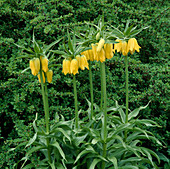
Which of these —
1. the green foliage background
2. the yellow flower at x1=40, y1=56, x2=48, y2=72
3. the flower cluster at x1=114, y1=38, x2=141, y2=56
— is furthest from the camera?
the green foliage background

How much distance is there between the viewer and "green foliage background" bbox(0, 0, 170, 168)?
3.34 meters

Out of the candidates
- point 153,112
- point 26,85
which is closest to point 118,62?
point 153,112

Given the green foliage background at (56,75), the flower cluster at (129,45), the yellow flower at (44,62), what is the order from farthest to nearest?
the green foliage background at (56,75)
the flower cluster at (129,45)
the yellow flower at (44,62)

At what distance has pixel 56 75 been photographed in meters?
3.57

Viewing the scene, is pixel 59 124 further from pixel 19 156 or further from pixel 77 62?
pixel 19 156

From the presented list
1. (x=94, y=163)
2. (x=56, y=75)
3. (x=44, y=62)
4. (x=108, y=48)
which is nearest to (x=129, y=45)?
(x=108, y=48)

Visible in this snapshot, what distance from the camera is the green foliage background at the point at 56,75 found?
334 cm

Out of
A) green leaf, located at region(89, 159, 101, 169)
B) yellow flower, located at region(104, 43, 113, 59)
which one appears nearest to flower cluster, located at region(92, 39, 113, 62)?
yellow flower, located at region(104, 43, 113, 59)

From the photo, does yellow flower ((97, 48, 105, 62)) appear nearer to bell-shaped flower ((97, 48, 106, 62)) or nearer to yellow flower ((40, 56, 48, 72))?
bell-shaped flower ((97, 48, 106, 62))

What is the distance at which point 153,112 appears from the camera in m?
3.98

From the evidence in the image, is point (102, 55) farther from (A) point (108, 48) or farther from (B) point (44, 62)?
(B) point (44, 62)

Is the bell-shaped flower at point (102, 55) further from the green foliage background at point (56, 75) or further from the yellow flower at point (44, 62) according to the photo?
the green foliage background at point (56, 75)

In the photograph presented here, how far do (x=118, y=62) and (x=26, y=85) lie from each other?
1.61 m

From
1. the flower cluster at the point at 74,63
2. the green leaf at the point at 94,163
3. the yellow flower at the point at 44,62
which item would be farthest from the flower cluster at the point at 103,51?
the green leaf at the point at 94,163
